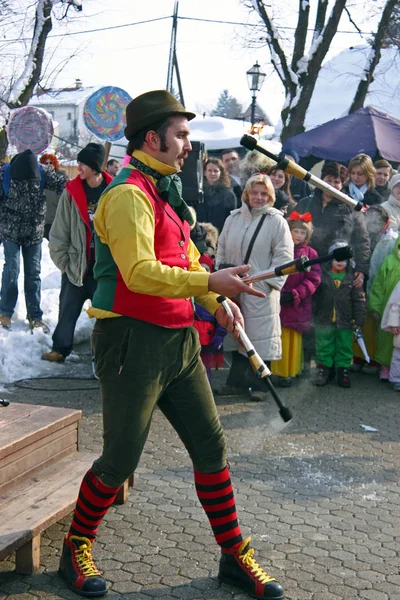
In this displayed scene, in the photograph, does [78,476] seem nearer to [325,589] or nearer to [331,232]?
[325,589]

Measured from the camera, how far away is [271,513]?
4.58 meters

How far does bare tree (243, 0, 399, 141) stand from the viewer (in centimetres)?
1652

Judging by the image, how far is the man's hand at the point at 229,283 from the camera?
3145 millimetres

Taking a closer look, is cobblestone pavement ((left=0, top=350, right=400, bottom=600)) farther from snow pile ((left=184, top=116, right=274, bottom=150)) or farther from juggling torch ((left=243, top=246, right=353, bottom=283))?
snow pile ((left=184, top=116, right=274, bottom=150))

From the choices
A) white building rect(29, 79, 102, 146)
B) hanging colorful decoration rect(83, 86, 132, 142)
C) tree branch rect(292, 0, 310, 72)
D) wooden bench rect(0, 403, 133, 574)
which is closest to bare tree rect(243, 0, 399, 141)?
tree branch rect(292, 0, 310, 72)

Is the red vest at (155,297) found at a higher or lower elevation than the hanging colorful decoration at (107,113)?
lower

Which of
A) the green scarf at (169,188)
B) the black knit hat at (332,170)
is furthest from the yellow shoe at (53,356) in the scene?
the green scarf at (169,188)

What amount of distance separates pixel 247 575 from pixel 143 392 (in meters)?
0.92

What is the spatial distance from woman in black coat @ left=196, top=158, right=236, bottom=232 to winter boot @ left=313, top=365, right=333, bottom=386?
6.39 feet

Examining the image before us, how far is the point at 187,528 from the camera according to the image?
431 centimetres

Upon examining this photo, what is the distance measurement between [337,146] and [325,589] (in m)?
9.64

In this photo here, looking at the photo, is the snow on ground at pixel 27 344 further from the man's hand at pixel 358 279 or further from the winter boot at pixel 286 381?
the man's hand at pixel 358 279

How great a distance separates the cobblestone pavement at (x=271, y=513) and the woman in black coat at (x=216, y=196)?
2462 mm

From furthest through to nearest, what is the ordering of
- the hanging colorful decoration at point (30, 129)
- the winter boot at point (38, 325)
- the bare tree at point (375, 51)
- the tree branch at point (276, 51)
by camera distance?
the bare tree at point (375, 51), the tree branch at point (276, 51), the hanging colorful decoration at point (30, 129), the winter boot at point (38, 325)
